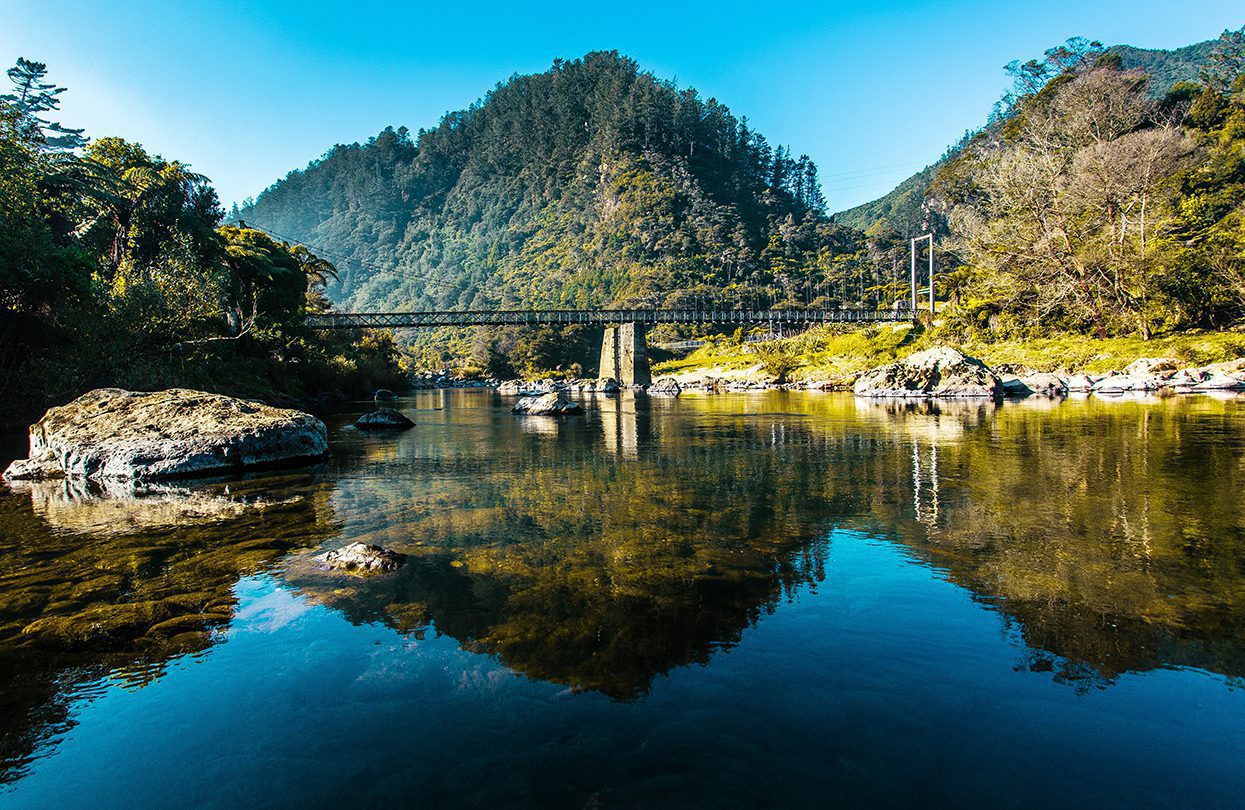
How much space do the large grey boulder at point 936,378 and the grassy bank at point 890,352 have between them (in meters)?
11.0

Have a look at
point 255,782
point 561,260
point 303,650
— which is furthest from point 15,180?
point 561,260

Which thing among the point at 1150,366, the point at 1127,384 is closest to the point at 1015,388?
the point at 1127,384

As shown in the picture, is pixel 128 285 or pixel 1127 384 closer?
pixel 128 285

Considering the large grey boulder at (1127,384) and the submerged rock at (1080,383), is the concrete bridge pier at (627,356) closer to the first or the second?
the submerged rock at (1080,383)

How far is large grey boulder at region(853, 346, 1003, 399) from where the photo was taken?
128 ft

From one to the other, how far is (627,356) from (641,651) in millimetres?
78122

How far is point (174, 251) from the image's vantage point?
34.0m

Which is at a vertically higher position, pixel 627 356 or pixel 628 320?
pixel 628 320

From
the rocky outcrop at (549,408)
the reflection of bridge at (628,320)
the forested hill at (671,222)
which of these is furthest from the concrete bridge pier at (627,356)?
the rocky outcrop at (549,408)

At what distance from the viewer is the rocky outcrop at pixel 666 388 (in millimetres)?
59650

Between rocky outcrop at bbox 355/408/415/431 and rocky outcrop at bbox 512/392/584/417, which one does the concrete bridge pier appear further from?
rocky outcrop at bbox 355/408/415/431

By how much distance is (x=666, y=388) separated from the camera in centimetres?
6969

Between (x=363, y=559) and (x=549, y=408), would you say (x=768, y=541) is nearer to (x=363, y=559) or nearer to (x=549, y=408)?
(x=363, y=559)

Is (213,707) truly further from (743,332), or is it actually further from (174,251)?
(743,332)
